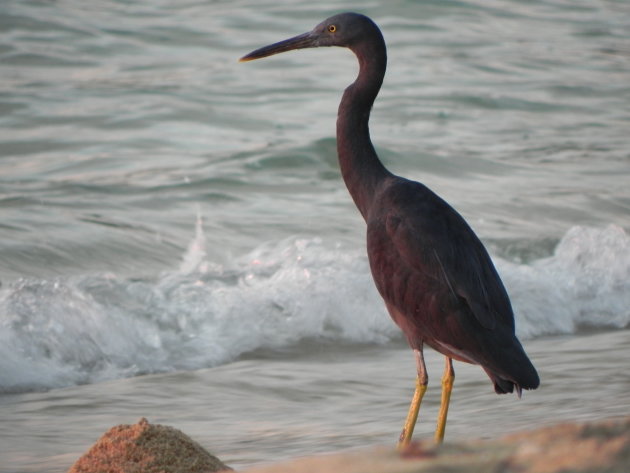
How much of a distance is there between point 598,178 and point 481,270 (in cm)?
658

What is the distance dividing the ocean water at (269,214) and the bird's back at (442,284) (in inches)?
27.2

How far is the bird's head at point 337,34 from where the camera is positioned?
16.8 ft

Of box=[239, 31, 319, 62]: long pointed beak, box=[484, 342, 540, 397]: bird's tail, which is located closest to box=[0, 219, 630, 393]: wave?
box=[239, 31, 319, 62]: long pointed beak

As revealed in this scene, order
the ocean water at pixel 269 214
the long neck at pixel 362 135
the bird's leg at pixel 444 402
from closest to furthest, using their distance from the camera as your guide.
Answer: the bird's leg at pixel 444 402 < the long neck at pixel 362 135 < the ocean water at pixel 269 214

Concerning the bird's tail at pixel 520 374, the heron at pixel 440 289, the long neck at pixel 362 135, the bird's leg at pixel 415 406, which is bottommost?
the bird's leg at pixel 415 406

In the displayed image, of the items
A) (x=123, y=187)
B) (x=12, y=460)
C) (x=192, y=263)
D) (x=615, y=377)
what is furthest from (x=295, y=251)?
(x=12, y=460)

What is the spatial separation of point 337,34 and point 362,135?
0.55 meters

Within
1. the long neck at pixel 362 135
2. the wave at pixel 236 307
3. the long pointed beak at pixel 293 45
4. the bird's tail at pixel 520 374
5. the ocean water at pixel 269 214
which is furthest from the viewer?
the wave at pixel 236 307

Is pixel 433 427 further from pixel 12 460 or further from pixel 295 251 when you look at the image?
pixel 295 251

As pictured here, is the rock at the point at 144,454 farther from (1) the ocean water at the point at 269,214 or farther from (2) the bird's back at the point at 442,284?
(2) the bird's back at the point at 442,284

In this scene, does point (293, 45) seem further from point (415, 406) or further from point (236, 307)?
point (236, 307)

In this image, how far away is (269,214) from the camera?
9477 millimetres

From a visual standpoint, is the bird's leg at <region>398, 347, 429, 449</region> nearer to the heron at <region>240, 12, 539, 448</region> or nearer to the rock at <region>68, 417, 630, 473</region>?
the heron at <region>240, 12, 539, 448</region>

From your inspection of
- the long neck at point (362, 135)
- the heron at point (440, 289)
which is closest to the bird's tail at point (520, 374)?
the heron at point (440, 289)
